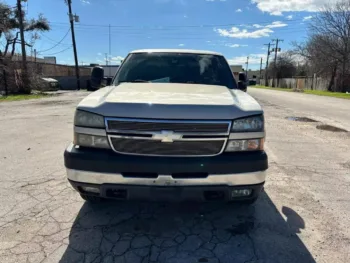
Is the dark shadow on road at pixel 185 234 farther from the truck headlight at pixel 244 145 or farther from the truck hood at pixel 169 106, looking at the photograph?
the truck hood at pixel 169 106

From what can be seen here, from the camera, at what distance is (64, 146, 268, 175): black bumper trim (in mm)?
2580

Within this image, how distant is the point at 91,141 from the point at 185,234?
4.28ft

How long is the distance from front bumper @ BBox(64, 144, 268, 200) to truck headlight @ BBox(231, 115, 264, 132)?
0.25 metres

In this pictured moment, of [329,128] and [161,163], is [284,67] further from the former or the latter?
[161,163]

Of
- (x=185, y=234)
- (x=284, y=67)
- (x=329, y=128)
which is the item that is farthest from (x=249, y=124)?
(x=284, y=67)

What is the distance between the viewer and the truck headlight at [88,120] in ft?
8.88

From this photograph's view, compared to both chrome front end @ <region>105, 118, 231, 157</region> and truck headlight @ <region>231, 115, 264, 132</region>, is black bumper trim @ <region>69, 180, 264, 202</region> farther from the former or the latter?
truck headlight @ <region>231, 115, 264, 132</region>

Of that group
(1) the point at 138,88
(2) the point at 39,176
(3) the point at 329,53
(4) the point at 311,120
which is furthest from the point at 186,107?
(3) the point at 329,53

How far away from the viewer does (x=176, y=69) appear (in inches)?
172

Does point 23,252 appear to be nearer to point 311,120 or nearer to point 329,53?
point 311,120

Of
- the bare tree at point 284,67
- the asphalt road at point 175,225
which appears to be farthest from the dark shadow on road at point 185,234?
the bare tree at point 284,67

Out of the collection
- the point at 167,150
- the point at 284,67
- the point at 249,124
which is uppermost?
the point at 284,67

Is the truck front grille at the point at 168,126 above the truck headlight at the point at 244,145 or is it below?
above

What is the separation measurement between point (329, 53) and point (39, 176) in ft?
140
